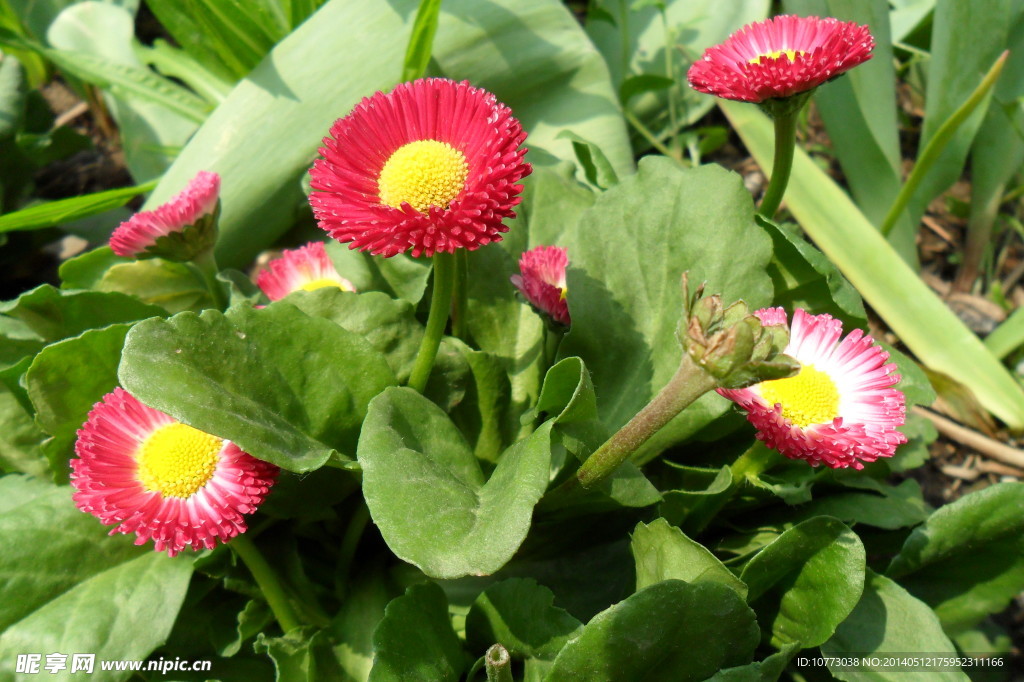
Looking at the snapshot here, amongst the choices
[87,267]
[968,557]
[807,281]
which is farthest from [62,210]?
[968,557]

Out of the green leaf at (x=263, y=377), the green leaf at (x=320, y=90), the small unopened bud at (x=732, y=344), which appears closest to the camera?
the small unopened bud at (x=732, y=344)

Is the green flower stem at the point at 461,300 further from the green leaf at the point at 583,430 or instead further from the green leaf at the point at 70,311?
the green leaf at the point at 70,311

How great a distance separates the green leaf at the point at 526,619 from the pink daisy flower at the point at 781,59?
627 mm

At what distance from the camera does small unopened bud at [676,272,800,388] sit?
669 millimetres

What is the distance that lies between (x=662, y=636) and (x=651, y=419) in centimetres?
23

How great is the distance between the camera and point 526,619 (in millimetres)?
916

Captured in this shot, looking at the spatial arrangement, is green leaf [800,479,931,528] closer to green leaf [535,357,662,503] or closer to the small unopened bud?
green leaf [535,357,662,503]

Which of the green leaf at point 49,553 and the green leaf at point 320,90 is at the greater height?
the green leaf at point 320,90

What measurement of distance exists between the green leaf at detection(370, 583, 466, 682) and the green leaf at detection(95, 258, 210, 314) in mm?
694

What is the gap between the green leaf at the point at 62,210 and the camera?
1.35 metres

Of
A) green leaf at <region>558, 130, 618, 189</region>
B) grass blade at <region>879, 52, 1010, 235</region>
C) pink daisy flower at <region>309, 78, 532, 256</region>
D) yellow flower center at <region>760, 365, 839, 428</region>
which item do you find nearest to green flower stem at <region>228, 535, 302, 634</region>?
pink daisy flower at <region>309, 78, 532, 256</region>

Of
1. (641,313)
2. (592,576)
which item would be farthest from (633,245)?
(592,576)

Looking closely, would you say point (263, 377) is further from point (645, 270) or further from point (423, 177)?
point (645, 270)

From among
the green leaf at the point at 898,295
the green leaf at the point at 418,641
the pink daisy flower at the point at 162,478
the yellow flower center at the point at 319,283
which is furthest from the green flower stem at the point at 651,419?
the green leaf at the point at 898,295
